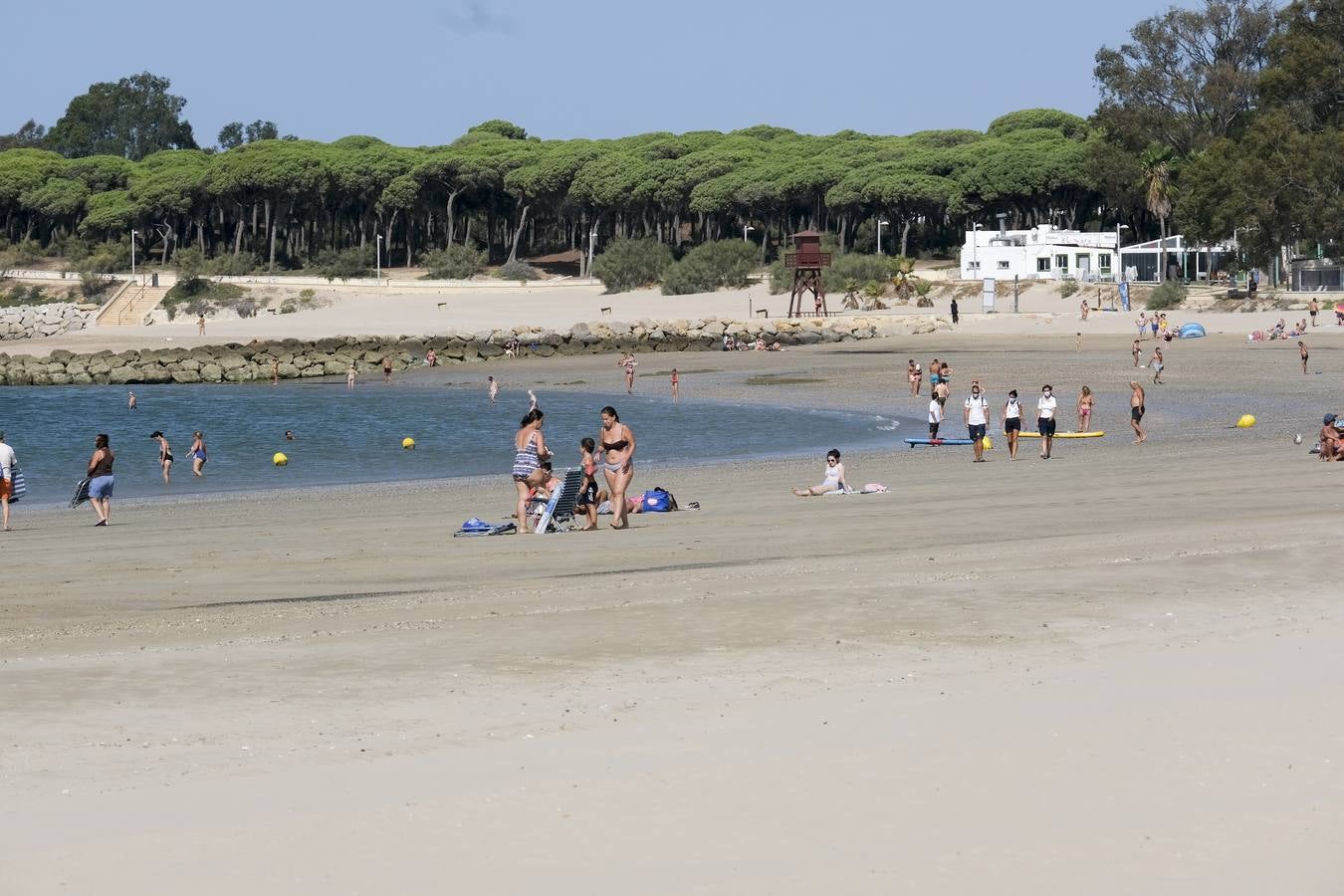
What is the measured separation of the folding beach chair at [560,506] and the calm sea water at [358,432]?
11451mm

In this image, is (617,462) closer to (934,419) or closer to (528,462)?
(528,462)

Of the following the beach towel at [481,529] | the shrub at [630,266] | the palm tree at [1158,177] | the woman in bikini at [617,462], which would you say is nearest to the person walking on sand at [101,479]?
Result: the beach towel at [481,529]

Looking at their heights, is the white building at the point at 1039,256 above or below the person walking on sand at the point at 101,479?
above

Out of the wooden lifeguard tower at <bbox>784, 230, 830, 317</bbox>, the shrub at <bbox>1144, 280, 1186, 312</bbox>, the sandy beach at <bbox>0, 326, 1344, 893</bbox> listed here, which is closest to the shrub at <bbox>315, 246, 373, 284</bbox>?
the wooden lifeguard tower at <bbox>784, 230, 830, 317</bbox>

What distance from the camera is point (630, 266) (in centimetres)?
9250

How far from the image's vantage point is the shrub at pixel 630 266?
92250mm

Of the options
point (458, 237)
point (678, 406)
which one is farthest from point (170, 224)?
point (678, 406)

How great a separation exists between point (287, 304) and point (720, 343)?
32.6 meters

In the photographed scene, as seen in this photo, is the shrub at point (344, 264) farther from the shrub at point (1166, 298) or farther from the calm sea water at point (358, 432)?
the shrub at point (1166, 298)

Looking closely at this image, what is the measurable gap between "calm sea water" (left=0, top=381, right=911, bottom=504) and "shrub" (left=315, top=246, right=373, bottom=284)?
147 ft

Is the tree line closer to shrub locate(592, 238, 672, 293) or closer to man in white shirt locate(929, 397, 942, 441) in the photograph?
shrub locate(592, 238, 672, 293)

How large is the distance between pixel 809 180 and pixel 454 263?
22654 mm

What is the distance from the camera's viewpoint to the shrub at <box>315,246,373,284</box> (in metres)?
102

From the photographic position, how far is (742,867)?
18.2 feet
